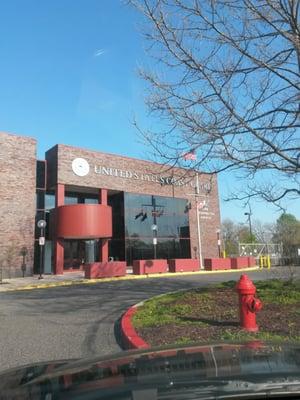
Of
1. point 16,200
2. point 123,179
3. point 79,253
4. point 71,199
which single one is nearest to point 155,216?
point 123,179

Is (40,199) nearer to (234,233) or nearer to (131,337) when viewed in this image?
(131,337)

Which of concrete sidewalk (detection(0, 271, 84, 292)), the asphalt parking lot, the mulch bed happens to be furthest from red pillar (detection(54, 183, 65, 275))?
the mulch bed

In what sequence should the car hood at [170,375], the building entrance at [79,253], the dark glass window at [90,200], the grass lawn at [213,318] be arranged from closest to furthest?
1. the car hood at [170,375]
2. the grass lawn at [213,318]
3. the building entrance at [79,253]
4. the dark glass window at [90,200]

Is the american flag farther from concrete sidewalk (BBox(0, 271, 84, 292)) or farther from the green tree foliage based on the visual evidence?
the green tree foliage

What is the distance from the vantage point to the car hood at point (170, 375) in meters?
2.28

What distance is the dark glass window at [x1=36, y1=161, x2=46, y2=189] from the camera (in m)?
40.2

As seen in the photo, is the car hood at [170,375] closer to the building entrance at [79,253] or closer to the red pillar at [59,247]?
the red pillar at [59,247]

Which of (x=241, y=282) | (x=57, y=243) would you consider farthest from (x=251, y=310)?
(x=57, y=243)

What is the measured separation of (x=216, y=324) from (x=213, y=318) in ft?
2.24

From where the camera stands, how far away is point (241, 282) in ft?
28.5

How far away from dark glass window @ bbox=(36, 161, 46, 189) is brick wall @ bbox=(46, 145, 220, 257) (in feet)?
1.48

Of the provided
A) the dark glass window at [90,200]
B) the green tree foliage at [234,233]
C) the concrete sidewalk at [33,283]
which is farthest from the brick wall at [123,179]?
the green tree foliage at [234,233]

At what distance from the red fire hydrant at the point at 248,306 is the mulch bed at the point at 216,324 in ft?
0.53

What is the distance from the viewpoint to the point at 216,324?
9.20 metres
